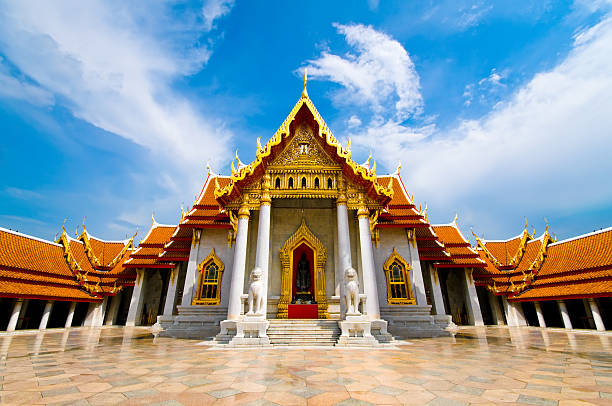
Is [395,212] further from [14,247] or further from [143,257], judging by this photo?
[14,247]

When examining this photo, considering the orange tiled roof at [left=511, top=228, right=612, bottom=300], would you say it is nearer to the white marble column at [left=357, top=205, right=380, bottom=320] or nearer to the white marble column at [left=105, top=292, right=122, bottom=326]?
the white marble column at [left=357, top=205, right=380, bottom=320]

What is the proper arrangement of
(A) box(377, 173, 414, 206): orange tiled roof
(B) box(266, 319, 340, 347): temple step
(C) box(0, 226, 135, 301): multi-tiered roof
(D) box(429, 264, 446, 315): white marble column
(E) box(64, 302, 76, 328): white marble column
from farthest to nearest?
(E) box(64, 302, 76, 328): white marble column
(A) box(377, 173, 414, 206): orange tiled roof
(C) box(0, 226, 135, 301): multi-tiered roof
(D) box(429, 264, 446, 315): white marble column
(B) box(266, 319, 340, 347): temple step

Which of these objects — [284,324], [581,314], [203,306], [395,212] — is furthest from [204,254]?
[581,314]

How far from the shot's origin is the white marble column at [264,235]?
887 cm

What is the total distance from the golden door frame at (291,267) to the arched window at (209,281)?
352 centimetres

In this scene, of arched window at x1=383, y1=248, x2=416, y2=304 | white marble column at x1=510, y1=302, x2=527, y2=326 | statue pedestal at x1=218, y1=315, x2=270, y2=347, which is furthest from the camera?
white marble column at x1=510, y1=302, x2=527, y2=326

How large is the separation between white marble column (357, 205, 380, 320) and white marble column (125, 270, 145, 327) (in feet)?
50.8

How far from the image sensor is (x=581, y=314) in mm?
17156

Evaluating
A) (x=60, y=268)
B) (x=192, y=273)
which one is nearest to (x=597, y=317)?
(x=192, y=273)

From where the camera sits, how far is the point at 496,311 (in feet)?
63.6

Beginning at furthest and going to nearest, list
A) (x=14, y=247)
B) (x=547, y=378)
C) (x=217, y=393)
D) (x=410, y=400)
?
(x=14, y=247), (x=547, y=378), (x=217, y=393), (x=410, y=400)

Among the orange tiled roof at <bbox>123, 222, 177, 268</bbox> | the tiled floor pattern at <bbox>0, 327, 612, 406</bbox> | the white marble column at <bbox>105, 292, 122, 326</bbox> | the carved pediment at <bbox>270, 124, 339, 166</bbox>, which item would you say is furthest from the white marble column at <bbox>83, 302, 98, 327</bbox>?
the carved pediment at <bbox>270, 124, 339, 166</bbox>

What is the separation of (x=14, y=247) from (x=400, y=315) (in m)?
21.4

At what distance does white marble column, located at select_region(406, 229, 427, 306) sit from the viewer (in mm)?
12602
